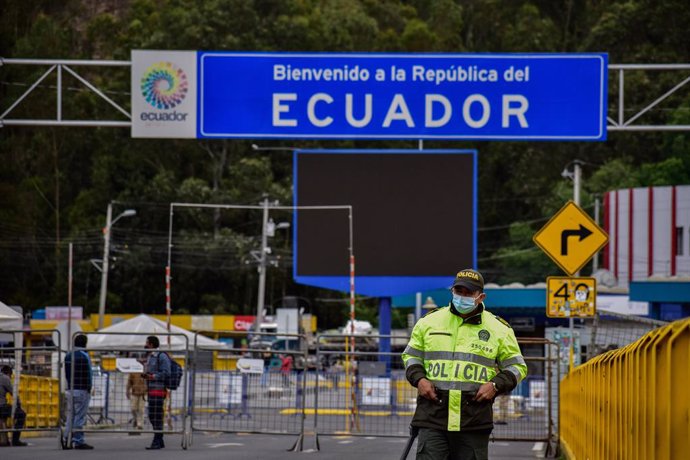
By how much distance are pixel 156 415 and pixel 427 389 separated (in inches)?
414

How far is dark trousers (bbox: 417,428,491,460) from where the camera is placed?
8.52 meters

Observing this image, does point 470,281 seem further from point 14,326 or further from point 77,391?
point 14,326

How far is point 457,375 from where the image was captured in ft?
27.9

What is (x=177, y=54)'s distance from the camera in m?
22.5

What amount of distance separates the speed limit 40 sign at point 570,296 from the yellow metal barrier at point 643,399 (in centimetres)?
568

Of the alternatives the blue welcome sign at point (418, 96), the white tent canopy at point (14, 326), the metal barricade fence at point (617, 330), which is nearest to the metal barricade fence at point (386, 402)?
the metal barricade fence at point (617, 330)

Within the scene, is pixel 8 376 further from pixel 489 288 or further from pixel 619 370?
pixel 489 288

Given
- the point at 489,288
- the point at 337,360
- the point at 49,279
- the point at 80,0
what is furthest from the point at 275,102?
the point at 80,0

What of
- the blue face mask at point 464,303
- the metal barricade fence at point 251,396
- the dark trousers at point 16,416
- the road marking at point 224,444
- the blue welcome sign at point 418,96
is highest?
the blue welcome sign at point 418,96

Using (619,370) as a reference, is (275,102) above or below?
above

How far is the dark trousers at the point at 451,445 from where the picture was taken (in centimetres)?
852

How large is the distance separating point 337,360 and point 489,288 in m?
28.0

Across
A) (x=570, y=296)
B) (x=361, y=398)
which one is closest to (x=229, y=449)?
(x=361, y=398)

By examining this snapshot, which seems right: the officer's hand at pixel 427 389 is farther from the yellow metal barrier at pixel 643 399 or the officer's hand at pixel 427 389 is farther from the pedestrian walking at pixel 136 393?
the pedestrian walking at pixel 136 393
